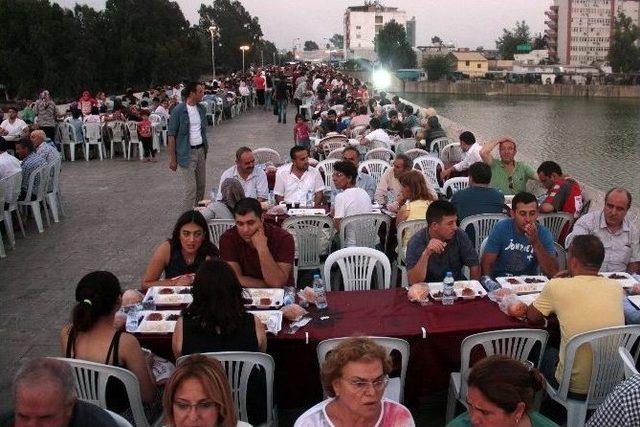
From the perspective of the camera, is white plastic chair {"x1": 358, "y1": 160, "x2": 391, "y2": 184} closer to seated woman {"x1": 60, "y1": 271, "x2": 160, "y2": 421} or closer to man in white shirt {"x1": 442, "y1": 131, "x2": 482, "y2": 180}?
man in white shirt {"x1": 442, "y1": 131, "x2": 482, "y2": 180}

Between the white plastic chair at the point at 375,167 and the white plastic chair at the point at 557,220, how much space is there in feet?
9.71

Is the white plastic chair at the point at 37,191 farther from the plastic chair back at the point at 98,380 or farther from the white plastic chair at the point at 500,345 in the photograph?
the white plastic chair at the point at 500,345

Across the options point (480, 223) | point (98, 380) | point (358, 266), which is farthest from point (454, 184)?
point (98, 380)

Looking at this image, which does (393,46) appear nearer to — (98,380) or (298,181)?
(298,181)

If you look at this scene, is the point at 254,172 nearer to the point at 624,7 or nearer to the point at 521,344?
the point at 521,344

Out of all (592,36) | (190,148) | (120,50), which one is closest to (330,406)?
(190,148)

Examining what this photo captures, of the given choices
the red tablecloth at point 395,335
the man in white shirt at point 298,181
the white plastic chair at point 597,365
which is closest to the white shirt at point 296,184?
the man in white shirt at point 298,181

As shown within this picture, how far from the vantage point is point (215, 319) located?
123 inches

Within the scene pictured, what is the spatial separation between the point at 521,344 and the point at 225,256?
2.09 metres

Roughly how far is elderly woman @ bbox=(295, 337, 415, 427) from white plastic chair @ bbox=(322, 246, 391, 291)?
215cm

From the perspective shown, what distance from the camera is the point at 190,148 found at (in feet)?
26.9

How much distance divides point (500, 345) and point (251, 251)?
1.85 metres

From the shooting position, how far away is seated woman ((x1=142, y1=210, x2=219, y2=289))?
4352mm

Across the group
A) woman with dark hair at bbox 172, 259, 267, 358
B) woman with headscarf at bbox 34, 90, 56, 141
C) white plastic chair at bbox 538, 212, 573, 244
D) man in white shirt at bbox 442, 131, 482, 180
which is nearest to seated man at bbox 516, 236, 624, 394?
woman with dark hair at bbox 172, 259, 267, 358
